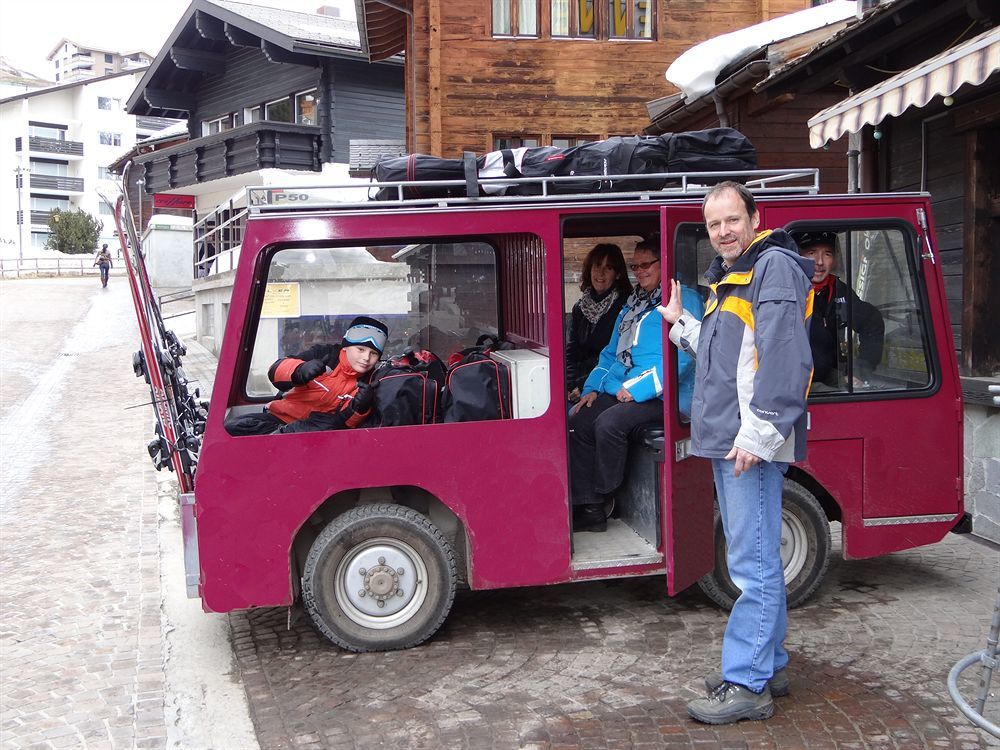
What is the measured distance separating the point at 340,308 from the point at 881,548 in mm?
3000

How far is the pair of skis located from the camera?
5.08 metres

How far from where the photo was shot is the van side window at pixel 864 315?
5094 mm

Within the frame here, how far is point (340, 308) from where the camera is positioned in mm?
5242

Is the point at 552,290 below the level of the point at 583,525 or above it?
above

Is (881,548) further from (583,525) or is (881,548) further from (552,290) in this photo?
(552,290)

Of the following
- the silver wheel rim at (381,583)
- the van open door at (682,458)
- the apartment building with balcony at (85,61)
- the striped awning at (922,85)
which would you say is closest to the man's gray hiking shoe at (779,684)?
the van open door at (682,458)

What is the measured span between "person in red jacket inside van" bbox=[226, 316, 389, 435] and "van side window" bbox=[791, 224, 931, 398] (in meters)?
2.20

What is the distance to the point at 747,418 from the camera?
372 centimetres

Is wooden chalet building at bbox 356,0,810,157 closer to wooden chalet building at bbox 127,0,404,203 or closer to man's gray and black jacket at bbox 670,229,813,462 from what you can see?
wooden chalet building at bbox 127,0,404,203

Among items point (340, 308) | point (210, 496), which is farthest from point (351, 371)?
point (210, 496)

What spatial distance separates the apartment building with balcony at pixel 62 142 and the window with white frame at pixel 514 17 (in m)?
62.1

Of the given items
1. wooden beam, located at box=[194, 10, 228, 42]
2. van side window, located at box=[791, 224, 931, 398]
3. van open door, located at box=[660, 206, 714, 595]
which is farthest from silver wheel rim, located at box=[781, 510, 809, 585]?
wooden beam, located at box=[194, 10, 228, 42]

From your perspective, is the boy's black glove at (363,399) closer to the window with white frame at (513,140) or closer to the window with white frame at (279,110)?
the window with white frame at (513,140)

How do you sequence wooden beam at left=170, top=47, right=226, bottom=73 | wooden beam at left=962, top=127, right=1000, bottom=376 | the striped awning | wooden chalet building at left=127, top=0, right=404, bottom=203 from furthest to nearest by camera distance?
1. wooden beam at left=170, top=47, right=226, bottom=73
2. wooden chalet building at left=127, top=0, right=404, bottom=203
3. wooden beam at left=962, top=127, right=1000, bottom=376
4. the striped awning
